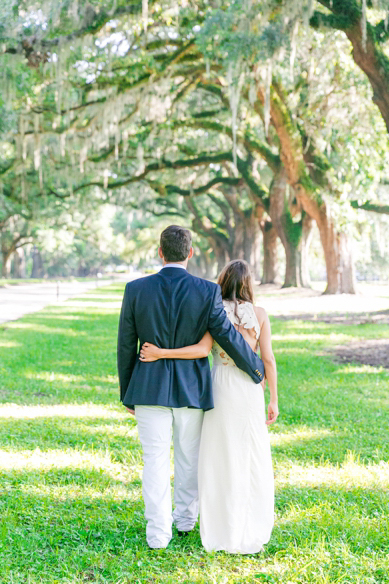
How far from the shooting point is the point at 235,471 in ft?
10.9

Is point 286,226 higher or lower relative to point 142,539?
higher

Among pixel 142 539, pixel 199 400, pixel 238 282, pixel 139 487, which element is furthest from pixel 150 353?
pixel 139 487

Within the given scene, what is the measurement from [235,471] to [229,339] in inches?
27.4

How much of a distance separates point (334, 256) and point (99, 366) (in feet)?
40.0

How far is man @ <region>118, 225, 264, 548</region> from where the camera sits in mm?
3281

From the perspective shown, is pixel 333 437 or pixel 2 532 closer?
pixel 2 532

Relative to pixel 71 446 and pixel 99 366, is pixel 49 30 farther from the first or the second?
pixel 71 446

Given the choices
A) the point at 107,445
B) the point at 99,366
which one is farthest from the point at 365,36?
the point at 107,445

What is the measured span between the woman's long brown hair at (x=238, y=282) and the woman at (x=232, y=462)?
0.16 meters

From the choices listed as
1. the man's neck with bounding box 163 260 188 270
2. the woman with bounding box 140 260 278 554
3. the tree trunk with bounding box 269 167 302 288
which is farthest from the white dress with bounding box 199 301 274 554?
the tree trunk with bounding box 269 167 302 288

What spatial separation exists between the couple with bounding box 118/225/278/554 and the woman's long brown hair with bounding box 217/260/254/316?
183 millimetres

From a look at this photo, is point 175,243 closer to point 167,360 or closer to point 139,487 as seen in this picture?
point 167,360

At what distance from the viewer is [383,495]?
4.05 meters

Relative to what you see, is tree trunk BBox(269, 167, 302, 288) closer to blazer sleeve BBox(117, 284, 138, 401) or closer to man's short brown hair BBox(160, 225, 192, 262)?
man's short brown hair BBox(160, 225, 192, 262)
